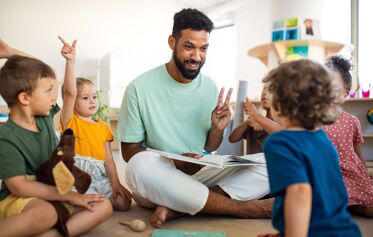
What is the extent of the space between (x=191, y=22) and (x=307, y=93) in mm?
986

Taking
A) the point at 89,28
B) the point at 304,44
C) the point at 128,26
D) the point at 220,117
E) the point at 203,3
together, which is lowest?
the point at 220,117

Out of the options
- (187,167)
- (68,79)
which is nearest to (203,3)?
(187,167)

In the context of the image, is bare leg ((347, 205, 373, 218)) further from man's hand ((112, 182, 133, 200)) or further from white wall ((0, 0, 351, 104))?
white wall ((0, 0, 351, 104))

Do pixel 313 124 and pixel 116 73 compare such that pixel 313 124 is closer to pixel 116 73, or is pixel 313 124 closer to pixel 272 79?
pixel 272 79

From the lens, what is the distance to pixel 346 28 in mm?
3986

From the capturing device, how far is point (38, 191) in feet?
3.25

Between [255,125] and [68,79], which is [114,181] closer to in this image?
[68,79]

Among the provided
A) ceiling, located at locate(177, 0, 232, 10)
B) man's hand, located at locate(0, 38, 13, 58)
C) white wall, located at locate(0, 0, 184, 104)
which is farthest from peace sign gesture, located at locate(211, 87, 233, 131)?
ceiling, located at locate(177, 0, 232, 10)

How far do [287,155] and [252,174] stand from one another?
0.81 metres

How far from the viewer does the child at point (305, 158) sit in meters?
0.65

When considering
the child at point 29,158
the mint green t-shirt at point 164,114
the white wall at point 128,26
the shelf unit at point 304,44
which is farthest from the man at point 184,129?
the white wall at point 128,26

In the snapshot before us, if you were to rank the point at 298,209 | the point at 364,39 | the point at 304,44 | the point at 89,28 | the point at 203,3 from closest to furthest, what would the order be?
1. the point at 298,209
2. the point at 304,44
3. the point at 364,39
4. the point at 89,28
5. the point at 203,3

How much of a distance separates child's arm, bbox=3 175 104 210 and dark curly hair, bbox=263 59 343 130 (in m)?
0.64

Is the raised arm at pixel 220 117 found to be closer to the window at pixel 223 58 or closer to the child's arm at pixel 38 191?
the child's arm at pixel 38 191
